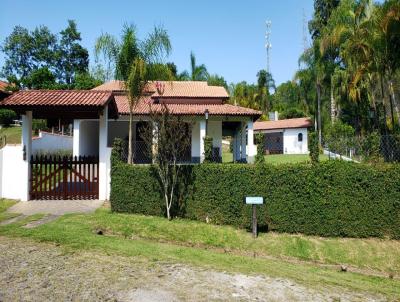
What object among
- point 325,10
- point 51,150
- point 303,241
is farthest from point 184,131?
point 325,10

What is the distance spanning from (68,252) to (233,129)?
69.8 ft

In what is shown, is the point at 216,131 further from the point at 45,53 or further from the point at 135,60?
the point at 45,53

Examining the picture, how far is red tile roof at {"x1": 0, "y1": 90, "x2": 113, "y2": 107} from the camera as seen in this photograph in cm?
1203

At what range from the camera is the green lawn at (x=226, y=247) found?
23.0ft

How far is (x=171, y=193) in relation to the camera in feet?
35.1

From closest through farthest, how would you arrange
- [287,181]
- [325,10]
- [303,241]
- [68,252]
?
[68,252] < [303,241] < [287,181] < [325,10]

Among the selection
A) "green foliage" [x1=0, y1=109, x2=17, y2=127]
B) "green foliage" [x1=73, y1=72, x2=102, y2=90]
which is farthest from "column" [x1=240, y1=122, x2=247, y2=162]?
"green foliage" [x1=0, y1=109, x2=17, y2=127]

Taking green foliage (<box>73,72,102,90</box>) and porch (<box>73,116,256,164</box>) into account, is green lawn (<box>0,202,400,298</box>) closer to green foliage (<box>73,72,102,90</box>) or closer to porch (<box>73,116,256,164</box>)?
porch (<box>73,116,256,164</box>)

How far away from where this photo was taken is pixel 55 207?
37.6 ft

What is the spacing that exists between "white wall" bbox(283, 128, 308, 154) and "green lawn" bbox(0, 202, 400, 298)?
29452 mm

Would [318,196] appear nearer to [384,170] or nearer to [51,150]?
[384,170]

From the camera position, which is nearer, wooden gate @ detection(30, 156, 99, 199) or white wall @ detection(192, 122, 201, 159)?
wooden gate @ detection(30, 156, 99, 199)

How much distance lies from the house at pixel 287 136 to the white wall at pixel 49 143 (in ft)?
65.9

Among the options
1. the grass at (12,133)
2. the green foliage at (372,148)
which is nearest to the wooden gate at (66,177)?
the green foliage at (372,148)
